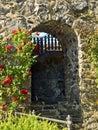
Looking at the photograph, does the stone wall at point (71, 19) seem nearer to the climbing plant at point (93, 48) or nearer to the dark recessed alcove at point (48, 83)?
the climbing plant at point (93, 48)

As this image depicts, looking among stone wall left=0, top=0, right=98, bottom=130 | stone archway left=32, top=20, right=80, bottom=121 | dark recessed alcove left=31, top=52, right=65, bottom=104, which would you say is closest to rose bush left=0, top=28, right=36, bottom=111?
stone wall left=0, top=0, right=98, bottom=130

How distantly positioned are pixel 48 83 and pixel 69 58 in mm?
1402

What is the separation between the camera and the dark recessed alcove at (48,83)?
453 inches

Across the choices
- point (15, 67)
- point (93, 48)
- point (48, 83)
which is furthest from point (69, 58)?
point (15, 67)

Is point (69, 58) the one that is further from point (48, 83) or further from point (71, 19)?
point (48, 83)

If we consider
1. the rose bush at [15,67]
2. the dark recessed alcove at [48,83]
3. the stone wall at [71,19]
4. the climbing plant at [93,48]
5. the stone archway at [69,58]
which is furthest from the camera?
the dark recessed alcove at [48,83]

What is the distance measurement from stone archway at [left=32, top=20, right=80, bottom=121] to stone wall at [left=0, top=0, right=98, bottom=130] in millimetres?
177

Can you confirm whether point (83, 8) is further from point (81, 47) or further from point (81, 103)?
point (81, 103)

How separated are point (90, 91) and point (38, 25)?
83.0 inches

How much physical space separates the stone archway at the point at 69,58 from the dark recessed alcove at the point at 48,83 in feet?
2.09

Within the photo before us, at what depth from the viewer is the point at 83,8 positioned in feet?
32.9

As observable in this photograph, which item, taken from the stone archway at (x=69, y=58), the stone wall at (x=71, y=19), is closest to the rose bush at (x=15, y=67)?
the stone wall at (x=71, y=19)

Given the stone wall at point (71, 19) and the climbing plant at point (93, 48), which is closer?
the stone wall at point (71, 19)

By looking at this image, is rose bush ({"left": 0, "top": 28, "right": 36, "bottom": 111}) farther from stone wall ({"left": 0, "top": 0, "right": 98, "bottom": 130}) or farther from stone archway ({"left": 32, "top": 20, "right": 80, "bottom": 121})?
stone archway ({"left": 32, "top": 20, "right": 80, "bottom": 121})
